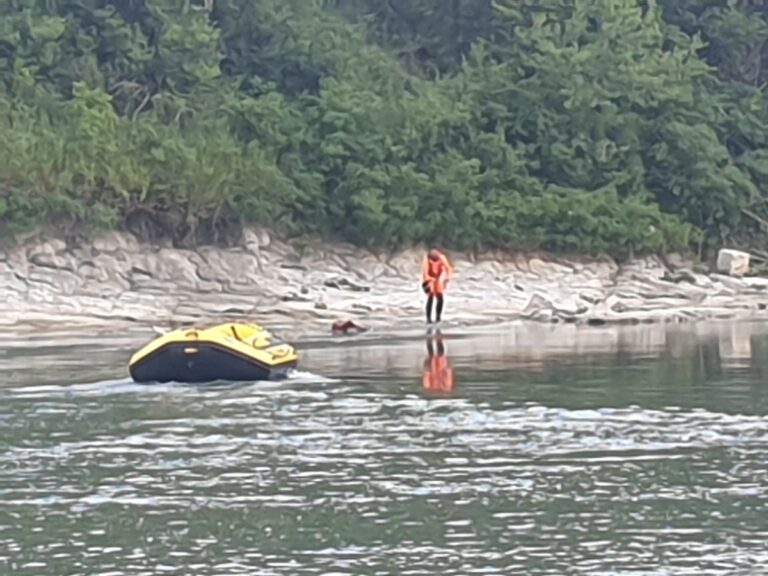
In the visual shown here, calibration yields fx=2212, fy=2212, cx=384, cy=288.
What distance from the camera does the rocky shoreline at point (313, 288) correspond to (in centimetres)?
4303

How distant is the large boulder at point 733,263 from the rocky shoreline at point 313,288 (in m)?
0.30

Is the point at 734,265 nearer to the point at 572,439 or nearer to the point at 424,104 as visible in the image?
the point at 424,104

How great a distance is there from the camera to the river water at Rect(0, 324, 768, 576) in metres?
16.1

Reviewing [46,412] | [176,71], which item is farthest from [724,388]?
[176,71]

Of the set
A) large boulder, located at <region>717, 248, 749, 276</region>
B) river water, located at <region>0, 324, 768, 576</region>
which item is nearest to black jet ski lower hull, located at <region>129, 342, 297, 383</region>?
river water, located at <region>0, 324, 768, 576</region>

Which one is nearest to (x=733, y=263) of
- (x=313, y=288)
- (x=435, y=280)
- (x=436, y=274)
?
(x=313, y=288)

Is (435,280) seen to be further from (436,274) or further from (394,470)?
(394,470)

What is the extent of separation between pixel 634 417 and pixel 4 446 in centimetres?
690

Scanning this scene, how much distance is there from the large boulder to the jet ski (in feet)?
77.6

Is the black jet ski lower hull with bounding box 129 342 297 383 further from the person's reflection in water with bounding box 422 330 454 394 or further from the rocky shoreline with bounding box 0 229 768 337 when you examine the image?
the rocky shoreline with bounding box 0 229 768 337

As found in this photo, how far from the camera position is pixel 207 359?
1128 inches

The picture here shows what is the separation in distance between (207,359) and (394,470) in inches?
344

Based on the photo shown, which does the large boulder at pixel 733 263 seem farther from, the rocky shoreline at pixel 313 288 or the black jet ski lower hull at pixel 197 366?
the black jet ski lower hull at pixel 197 366

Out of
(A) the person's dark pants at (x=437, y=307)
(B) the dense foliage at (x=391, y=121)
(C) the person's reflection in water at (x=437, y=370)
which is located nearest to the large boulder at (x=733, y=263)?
(B) the dense foliage at (x=391, y=121)
